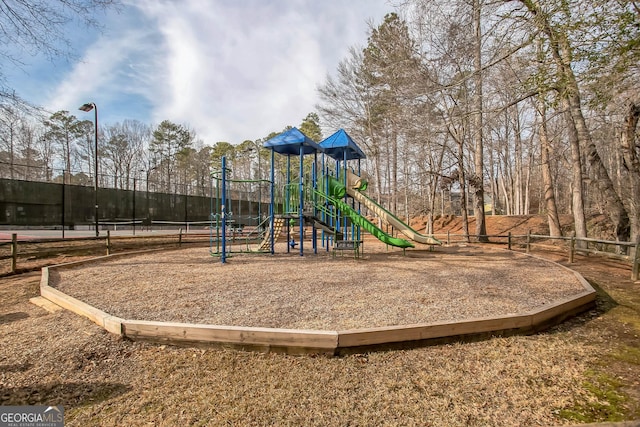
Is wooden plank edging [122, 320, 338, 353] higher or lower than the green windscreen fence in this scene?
lower

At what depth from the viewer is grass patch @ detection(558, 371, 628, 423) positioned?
2295 mm

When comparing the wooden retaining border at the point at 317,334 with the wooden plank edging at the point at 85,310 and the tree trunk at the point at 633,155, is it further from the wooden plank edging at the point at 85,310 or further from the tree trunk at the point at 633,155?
the tree trunk at the point at 633,155

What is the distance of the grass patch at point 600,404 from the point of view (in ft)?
7.53

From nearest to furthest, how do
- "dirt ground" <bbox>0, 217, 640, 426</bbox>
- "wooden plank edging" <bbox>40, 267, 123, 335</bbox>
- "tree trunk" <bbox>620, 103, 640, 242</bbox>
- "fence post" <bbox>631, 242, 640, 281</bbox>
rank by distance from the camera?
1. "dirt ground" <bbox>0, 217, 640, 426</bbox>
2. "wooden plank edging" <bbox>40, 267, 123, 335</bbox>
3. "fence post" <bbox>631, 242, 640, 281</bbox>
4. "tree trunk" <bbox>620, 103, 640, 242</bbox>

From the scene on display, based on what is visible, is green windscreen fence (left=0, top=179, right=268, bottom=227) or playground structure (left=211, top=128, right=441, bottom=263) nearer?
playground structure (left=211, top=128, right=441, bottom=263)

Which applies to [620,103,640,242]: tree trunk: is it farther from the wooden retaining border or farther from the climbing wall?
the climbing wall

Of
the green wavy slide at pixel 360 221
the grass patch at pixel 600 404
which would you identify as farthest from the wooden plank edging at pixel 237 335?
the green wavy slide at pixel 360 221

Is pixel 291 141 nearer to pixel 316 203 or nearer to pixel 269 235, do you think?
pixel 316 203

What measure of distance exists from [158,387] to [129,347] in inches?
37.5

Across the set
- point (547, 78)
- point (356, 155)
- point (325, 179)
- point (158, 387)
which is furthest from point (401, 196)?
point (158, 387)

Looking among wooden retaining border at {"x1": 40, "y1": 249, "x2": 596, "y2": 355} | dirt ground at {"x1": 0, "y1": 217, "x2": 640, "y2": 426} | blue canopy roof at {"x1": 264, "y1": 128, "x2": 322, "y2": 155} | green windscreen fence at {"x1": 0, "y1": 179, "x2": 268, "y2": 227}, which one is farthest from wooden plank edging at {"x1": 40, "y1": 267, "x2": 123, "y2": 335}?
green windscreen fence at {"x1": 0, "y1": 179, "x2": 268, "y2": 227}

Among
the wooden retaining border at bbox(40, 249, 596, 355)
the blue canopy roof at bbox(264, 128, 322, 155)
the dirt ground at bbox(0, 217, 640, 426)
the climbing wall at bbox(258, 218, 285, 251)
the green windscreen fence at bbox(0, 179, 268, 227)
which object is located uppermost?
the blue canopy roof at bbox(264, 128, 322, 155)

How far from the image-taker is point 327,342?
10.2ft

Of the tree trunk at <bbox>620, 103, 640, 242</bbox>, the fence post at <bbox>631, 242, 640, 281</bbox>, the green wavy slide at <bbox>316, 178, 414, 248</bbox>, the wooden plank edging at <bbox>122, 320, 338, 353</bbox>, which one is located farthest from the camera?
the green wavy slide at <bbox>316, 178, 414, 248</bbox>
